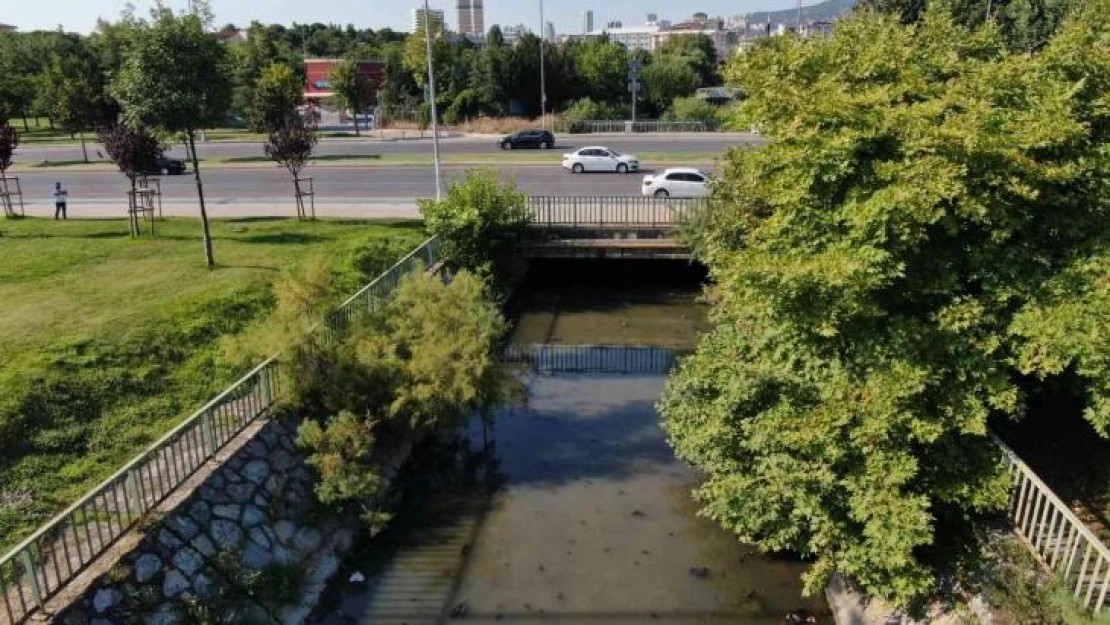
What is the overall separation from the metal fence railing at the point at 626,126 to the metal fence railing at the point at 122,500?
44.3 metres

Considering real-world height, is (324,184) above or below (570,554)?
above

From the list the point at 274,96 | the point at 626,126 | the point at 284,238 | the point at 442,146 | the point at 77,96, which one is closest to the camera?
the point at 284,238

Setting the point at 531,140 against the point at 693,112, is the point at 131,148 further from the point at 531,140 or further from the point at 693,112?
the point at 693,112

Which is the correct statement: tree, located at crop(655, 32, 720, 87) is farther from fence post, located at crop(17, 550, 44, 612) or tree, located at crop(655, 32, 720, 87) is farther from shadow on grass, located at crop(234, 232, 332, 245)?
fence post, located at crop(17, 550, 44, 612)

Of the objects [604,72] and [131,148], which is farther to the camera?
[604,72]

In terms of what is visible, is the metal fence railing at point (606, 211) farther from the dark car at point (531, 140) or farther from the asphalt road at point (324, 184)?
the dark car at point (531, 140)

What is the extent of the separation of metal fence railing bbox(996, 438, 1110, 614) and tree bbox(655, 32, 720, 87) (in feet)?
207

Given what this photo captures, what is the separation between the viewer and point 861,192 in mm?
7867

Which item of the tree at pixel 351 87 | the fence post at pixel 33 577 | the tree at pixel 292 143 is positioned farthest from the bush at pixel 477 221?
the tree at pixel 351 87

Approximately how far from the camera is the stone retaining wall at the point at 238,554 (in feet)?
24.6

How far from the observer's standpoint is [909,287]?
8008 mm

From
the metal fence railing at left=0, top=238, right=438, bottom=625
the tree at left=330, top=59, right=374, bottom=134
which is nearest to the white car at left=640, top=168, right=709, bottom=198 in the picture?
the metal fence railing at left=0, top=238, right=438, bottom=625

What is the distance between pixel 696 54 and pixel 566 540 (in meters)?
68.3

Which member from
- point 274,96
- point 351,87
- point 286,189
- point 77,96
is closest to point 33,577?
point 286,189
